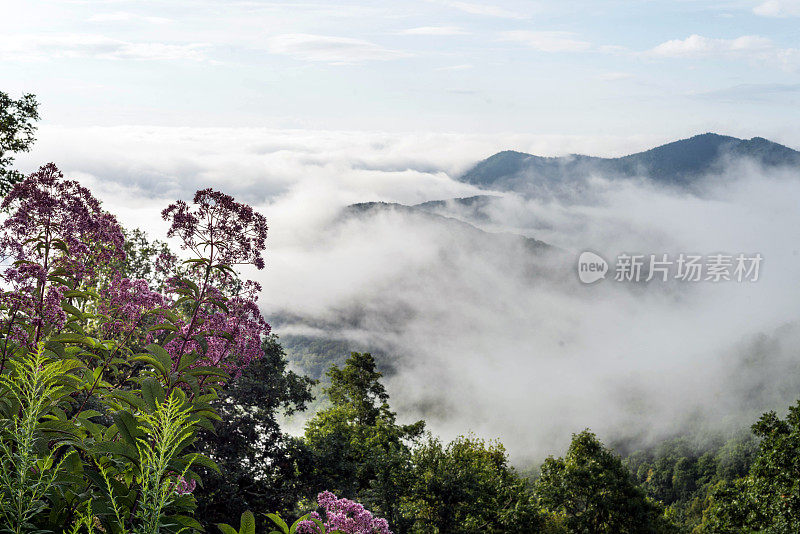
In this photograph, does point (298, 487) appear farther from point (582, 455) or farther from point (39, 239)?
point (39, 239)

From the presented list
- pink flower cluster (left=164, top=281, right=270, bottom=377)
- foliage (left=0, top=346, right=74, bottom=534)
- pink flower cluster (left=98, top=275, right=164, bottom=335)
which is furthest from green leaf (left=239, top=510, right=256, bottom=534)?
pink flower cluster (left=98, top=275, right=164, bottom=335)

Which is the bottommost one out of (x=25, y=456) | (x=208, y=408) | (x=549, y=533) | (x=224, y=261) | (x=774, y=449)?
(x=549, y=533)

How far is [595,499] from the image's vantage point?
31922mm

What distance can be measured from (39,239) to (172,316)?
1726 mm

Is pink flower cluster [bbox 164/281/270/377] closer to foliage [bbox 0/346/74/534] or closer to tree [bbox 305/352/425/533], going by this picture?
foliage [bbox 0/346/74/534]

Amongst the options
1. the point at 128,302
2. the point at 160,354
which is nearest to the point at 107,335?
the point at 128,302

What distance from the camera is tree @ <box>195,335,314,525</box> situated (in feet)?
66.6

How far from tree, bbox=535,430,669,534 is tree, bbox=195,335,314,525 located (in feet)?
50.4

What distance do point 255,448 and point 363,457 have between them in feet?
35.7

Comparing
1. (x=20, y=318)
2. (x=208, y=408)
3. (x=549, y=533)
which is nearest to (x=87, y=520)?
(x=208, y=408)

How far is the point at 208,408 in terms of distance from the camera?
4.01 m

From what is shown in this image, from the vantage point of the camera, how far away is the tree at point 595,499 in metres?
31.7

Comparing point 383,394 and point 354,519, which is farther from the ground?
point 354,519

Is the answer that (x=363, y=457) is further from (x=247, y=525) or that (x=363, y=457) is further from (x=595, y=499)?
(x=247, y=525)
